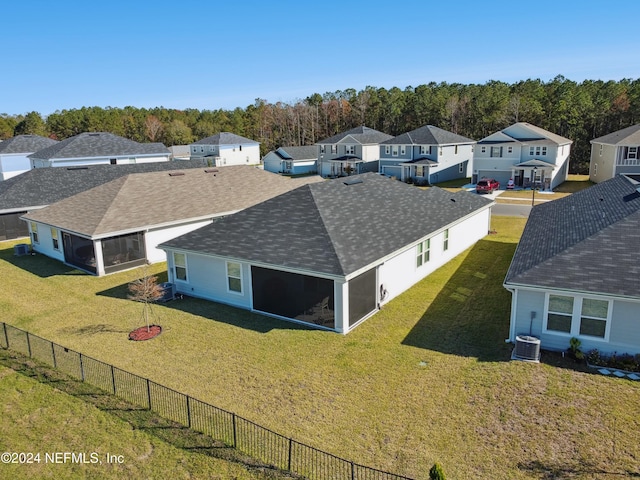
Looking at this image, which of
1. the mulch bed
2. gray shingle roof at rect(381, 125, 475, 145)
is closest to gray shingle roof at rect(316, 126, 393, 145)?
gray shingle roof at rect(381, 125, 475, 145)

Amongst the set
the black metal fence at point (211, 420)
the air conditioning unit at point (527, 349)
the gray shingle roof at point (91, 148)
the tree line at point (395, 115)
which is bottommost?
the black metal fence at point (211, 420)

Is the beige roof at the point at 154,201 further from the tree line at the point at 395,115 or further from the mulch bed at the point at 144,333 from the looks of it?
the tree line at the point at 395,115

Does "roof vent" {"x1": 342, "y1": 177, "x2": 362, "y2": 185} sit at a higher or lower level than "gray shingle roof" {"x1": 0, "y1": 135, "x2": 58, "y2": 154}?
lower

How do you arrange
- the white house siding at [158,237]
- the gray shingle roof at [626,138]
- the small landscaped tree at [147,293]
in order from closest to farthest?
the small landscaped tree at [147,293] → the white house siding at [158,237] → the gray shingle roof at [626,138]

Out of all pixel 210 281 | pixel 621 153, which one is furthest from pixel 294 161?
pixel 210 281

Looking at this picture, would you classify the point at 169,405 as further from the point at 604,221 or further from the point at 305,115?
the point at 305,115

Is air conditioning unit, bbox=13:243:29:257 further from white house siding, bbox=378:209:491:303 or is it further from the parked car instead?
the parked car

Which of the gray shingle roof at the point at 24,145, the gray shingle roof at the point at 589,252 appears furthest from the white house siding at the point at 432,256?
the gray shingle roof at the point at 24,145
